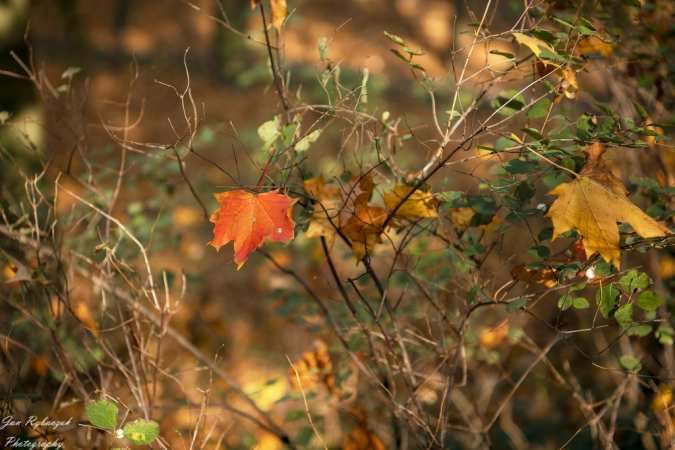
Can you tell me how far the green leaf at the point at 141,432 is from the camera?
3.33 feet

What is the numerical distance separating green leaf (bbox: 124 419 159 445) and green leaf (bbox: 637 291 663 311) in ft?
3.38

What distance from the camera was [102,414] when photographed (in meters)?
1.02

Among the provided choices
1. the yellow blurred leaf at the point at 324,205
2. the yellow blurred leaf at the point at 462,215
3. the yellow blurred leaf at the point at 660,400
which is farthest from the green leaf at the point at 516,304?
the yellow blurred leaf at the point at 660,400

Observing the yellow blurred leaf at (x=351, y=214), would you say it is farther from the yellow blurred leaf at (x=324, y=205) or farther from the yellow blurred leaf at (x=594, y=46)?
the yellow blurred leaf at (x=594, y=46)

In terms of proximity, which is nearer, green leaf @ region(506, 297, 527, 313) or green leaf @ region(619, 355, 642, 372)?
green leaf @ region(506, 297, 527, 313)

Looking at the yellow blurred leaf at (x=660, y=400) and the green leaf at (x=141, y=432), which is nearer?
the green leaf at (x=141, y=432)

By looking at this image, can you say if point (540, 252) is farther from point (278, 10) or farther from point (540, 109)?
point (278, 10)

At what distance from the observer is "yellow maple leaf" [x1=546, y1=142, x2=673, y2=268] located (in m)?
0.97

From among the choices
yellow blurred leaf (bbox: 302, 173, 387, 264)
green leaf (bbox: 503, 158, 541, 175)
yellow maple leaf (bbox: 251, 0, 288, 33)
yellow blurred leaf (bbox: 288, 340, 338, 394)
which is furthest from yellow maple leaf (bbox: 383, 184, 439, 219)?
yellow blurred leaf (bbox: 288, 340, 338, 394)

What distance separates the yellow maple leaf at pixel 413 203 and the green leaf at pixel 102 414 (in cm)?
75

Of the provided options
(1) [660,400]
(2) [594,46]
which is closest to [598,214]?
(2) [594,46]

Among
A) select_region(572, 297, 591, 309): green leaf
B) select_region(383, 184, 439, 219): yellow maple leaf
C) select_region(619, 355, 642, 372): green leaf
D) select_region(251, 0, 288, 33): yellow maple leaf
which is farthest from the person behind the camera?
select_region(619, 355, 642, 372): green leaf

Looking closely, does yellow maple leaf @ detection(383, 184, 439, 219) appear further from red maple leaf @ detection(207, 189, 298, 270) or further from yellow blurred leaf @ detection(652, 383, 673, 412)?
yellow blurred leaf @ detection(652, 383, 673, 412)

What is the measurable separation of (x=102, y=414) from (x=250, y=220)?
493 mm
